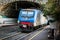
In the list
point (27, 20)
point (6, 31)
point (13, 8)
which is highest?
point (13, 8)

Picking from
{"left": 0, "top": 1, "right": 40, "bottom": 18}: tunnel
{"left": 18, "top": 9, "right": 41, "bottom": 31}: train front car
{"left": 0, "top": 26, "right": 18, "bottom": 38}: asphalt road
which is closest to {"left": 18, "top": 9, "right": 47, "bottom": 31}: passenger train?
{"left": 18, "top": 9, "right": 41, "bottom": 31}: train front car

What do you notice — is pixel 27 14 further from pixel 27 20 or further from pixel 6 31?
pixel 6 31

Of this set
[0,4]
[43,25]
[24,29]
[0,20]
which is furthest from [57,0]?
[0,4]

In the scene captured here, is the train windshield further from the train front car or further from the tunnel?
the tunnel

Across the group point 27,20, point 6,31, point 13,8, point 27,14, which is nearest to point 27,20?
point 27,20

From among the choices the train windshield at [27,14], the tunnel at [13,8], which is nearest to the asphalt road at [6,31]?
the train windshield at [27,14]

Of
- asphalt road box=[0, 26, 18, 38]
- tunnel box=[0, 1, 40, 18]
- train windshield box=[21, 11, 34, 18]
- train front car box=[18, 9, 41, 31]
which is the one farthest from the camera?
tunnel box=[0, 1, 40, 18]

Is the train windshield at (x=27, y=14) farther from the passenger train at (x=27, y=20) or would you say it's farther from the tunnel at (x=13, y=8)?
the tunnel at (x=13, y=8)

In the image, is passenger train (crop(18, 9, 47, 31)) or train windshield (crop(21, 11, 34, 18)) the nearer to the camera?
passenger train (crop(18, 9, 47, 31))

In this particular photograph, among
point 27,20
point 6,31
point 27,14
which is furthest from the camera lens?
point 6,31

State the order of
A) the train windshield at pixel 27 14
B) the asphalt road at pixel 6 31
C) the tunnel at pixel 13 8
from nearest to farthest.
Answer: the asphalt road at pixel 6 31
the train windshield at pixel 27 14
the tunnel at pixel 13 8

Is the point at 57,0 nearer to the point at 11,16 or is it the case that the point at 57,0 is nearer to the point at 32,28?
the point at 32,28

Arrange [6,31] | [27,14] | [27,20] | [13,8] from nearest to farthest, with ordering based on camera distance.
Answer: [27,20] < [27,14] < [6,31] < [13,8]

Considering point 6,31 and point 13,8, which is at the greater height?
point 13,8
